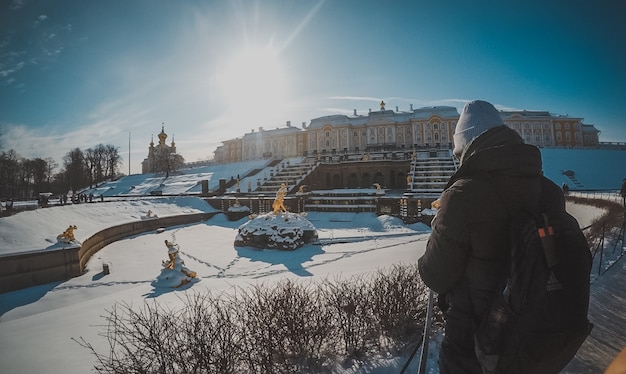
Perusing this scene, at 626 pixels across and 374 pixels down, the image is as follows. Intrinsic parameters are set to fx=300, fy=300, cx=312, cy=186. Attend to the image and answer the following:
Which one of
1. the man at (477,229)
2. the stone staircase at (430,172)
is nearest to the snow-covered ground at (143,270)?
the man at (477,229)

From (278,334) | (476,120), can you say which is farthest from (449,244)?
(278,334)

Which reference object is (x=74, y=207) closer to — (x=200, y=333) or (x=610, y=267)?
(x=200, y=333)

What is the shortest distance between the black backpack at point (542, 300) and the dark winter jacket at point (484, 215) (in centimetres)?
11

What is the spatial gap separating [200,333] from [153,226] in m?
20.4

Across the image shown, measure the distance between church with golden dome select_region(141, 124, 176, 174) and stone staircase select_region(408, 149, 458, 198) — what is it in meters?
51.9

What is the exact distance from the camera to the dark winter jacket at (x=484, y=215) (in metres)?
1.65

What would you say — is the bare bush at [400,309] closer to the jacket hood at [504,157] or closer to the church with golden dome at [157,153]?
the jacket hood at [504,157]

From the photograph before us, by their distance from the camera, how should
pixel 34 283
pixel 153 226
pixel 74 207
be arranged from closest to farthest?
pixel 34 283
pixel 74 207
pixel 153 226

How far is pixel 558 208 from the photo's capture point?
1.69 meters

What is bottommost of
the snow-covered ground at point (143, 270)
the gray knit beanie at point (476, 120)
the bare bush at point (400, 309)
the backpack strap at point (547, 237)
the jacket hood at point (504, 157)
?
the snow-covered ground at point (143, 270)

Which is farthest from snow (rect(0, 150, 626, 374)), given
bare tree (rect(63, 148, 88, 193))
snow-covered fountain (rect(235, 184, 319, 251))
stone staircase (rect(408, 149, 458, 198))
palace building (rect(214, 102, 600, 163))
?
bare tree (rect(63, 148, 88, 193))

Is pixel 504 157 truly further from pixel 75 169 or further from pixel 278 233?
pixel 75 169

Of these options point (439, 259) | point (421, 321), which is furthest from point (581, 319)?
point (421, 321)

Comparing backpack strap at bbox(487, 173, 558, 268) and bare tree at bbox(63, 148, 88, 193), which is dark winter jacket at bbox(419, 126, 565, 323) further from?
bare tree at bbox(63, 148, 88, 193)
